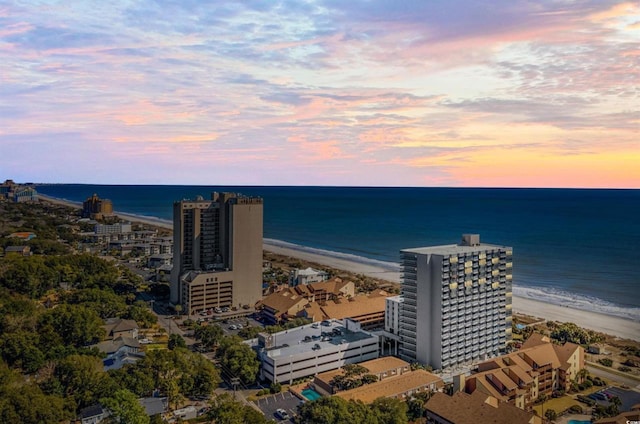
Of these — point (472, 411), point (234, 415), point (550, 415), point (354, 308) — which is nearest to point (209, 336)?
point (354, 308)

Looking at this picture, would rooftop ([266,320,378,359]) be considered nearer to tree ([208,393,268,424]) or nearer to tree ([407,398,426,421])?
tree ([208,393,268,424])

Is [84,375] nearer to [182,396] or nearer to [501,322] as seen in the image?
[182,396]

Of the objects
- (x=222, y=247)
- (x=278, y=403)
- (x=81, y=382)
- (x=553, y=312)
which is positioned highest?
(x=222, y=247)

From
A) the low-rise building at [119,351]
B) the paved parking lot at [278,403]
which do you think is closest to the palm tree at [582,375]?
the paved parking lot at [278,403]

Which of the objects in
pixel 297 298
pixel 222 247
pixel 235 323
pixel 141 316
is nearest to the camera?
pixel 141 316

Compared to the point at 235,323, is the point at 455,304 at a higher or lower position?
higher

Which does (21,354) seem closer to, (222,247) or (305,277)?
(222,247)

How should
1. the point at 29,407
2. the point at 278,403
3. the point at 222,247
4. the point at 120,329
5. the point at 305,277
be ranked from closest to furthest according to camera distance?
the point at 29,407 < the point at 278,403 < the point at 120,329 < the point at 222,247 < the point at 305,277
